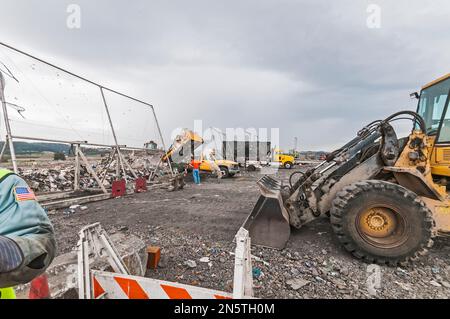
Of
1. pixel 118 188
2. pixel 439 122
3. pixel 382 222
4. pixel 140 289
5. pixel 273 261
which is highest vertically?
pixel 439 122

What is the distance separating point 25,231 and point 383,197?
3546mm

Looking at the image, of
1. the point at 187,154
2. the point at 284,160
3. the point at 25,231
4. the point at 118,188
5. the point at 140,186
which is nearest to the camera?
the point at 25,231

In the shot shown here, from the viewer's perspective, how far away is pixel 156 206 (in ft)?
20.5

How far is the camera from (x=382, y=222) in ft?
10.2

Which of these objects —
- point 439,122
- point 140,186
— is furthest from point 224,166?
point 439,122

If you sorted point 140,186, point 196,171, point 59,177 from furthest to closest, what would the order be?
point 196,171
point 59,177
point 140,186

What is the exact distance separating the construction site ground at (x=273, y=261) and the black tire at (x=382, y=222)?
193 millimetres

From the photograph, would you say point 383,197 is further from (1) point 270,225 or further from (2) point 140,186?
(2) point 140,186

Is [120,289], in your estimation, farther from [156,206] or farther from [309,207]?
[156,206]

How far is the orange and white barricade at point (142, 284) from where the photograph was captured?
1.34 m

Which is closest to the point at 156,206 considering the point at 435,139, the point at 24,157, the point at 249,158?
the point at 24,157

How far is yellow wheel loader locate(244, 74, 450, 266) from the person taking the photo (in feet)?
9.59

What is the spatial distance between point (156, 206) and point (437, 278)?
5.61 meters

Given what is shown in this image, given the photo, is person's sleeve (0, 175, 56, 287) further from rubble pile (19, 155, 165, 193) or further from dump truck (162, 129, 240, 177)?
dump truck (162, 129, 240, 177)
